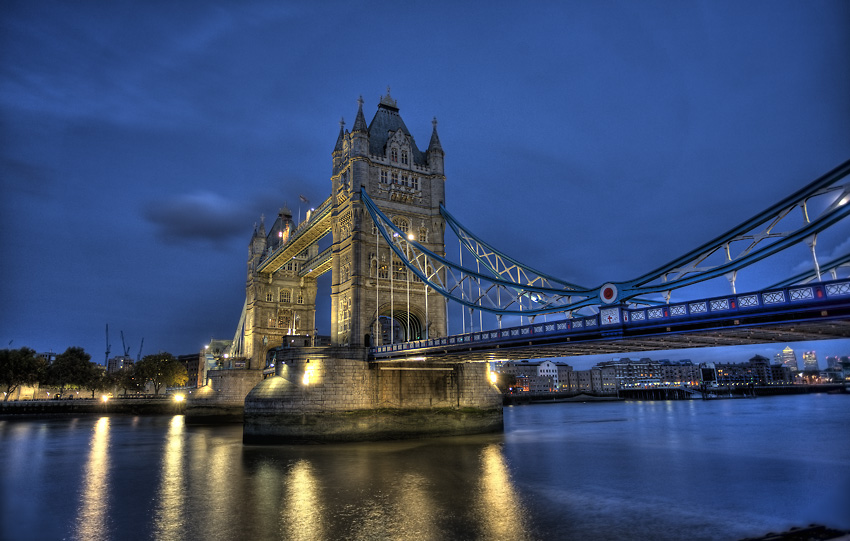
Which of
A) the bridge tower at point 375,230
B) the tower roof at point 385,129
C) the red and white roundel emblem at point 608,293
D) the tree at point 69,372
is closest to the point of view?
the red and white roundel emblem at point 608,293

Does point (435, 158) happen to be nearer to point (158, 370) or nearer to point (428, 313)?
point (428, 313)

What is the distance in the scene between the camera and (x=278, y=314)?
59.2 metres

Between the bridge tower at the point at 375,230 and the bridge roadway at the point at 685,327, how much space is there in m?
9.23

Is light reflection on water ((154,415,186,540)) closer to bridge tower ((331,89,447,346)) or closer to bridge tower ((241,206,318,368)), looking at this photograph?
bridge tower ((331,89,447,346))

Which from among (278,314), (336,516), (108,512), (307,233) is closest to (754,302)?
(336,516)

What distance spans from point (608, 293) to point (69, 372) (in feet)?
270

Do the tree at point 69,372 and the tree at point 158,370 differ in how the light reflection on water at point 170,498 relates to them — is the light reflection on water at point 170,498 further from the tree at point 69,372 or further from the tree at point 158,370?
the tree at point 158,370

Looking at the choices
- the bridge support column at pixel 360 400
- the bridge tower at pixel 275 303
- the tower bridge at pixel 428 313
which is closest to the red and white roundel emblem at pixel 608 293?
the tower bridge at pixel 428 313

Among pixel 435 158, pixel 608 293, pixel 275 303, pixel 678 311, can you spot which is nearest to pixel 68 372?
pixel 275 303

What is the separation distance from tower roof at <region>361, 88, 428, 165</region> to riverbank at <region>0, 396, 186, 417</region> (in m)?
47.1

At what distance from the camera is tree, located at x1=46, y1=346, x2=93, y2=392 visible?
74.7 metres

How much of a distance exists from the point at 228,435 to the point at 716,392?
15661 cm

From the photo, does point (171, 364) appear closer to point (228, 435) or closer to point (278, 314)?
point (278, 314)

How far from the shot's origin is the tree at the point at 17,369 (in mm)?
65375
